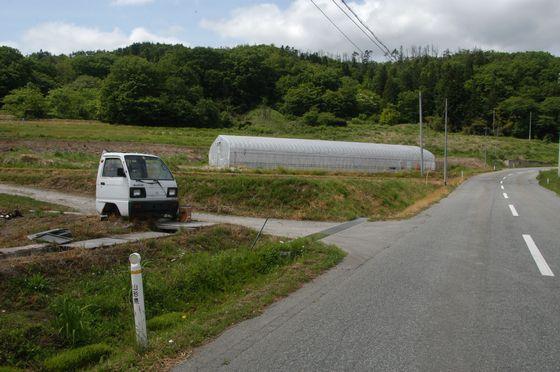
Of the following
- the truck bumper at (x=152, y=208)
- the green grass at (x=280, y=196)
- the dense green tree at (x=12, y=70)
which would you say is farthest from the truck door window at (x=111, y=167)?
the dense green tree at (x=12, y=70)

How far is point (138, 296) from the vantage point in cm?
494

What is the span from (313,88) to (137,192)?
104194mm

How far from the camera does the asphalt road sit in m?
4.53

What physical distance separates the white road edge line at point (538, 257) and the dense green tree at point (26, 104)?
276ft

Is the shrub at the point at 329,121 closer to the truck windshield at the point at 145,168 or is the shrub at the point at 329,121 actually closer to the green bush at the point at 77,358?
the truck windshield at the point at 145,168

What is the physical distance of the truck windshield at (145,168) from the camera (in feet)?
44.5

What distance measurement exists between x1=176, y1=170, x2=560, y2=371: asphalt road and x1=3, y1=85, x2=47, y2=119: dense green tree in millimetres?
84563

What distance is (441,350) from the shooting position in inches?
186

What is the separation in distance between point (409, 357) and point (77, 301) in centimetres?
450

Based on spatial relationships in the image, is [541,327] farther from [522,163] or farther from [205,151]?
[522,163]

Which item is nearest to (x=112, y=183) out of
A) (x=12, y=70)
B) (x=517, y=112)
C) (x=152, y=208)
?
(x=152, y=208)

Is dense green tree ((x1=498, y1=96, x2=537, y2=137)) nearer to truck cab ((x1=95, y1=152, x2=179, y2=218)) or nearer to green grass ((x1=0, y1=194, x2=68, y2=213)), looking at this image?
green grass ((x1=0, y1=194, x2=68, y2=213))

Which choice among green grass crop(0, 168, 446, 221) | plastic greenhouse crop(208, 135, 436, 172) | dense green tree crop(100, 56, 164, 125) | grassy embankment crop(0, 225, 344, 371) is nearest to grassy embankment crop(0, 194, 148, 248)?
grassy embankment crop(0, 225, 344, 371)

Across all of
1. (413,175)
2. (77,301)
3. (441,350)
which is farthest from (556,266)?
(413,175)
